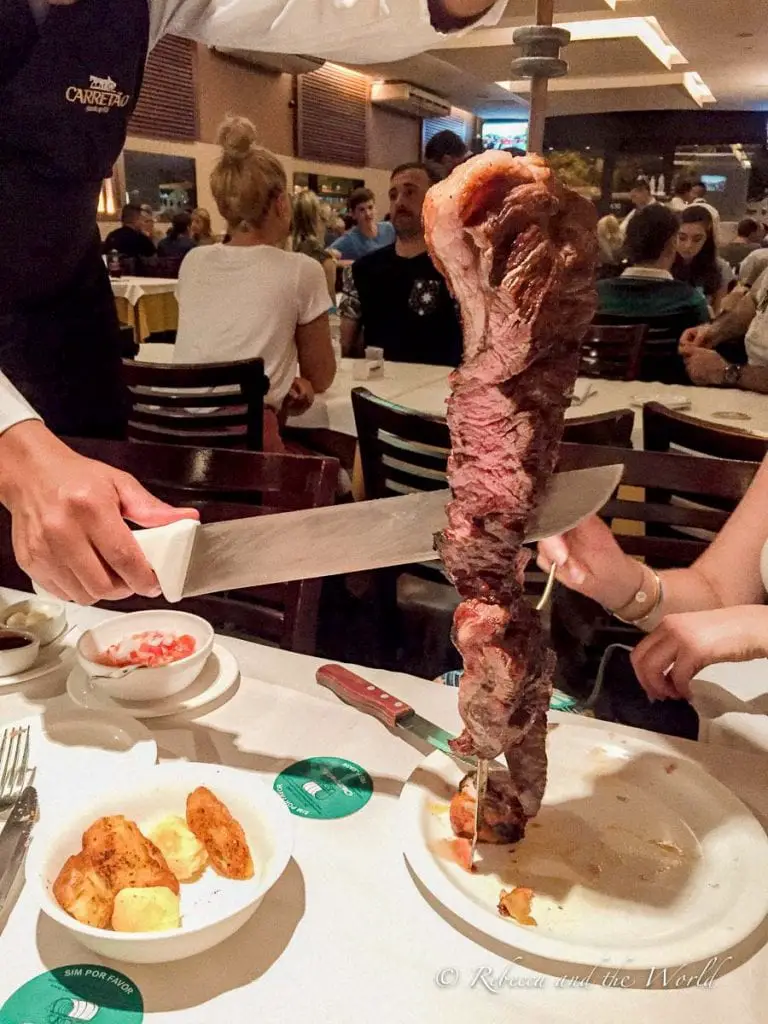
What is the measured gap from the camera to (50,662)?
1.25 metres

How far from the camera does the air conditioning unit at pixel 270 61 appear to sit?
30.0 ft

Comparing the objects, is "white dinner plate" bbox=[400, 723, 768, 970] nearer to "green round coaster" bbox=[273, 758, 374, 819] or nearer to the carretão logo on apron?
"green round coaster" bbox=[273, 758, 374, 819]

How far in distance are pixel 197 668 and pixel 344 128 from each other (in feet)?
41.9

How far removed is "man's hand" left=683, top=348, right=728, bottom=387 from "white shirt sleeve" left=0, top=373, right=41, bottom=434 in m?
3.26

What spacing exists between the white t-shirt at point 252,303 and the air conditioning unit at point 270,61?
22.0ft

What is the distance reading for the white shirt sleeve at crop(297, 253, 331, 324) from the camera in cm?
322

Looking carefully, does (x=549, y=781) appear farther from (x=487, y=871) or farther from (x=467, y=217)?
(x=467, y=217)

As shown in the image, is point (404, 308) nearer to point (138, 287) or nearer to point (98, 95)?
point (98, 95)

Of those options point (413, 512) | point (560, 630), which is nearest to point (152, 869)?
point (413, 512)

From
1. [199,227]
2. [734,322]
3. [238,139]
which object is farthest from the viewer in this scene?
[199,227]

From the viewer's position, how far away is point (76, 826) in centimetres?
83

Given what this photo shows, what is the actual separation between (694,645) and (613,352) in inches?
122

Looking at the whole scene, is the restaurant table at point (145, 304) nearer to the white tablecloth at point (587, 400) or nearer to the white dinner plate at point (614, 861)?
the white tablecloth at point (587, 400)

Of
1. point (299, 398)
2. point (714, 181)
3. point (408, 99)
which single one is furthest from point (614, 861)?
point (714, 181)
